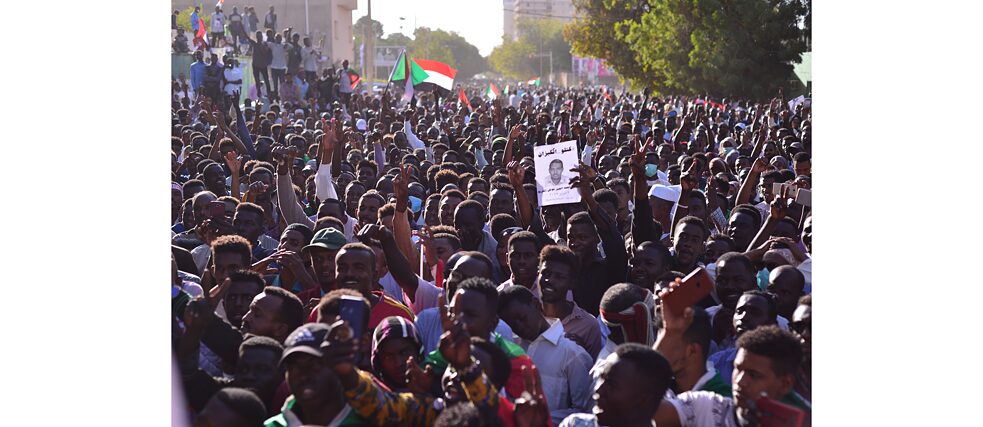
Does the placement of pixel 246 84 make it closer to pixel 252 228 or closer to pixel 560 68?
pixel 252 228

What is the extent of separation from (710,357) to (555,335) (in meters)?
0.63

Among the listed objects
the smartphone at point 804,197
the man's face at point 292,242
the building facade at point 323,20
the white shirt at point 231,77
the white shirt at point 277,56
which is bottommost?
the man's face at point 292,242

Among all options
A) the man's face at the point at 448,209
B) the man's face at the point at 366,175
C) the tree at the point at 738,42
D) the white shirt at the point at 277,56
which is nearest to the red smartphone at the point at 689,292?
the man's face at the point at 448,209

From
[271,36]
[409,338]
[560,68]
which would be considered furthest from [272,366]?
[560,68]

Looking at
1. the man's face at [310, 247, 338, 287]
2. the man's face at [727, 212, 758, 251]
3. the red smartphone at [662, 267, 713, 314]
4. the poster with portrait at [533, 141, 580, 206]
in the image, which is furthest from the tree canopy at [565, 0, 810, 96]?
the red smartphone at [662, 267, 713, 314]

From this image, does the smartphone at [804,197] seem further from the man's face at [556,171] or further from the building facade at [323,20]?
the building facade at [323,20]

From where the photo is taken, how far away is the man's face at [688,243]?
624 cm

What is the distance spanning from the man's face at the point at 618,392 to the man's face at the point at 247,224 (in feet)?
12.6

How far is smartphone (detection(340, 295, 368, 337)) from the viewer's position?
404cm

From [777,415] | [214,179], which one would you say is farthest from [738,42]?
[777,415]

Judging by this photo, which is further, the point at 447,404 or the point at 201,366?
the point at 201,366

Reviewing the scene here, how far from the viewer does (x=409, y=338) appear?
4.03 m

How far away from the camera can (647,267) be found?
5754 mm

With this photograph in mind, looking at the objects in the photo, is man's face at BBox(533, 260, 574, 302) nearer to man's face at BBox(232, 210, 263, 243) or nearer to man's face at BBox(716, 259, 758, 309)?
man's face at BBox(716, 259, 758, 309)
